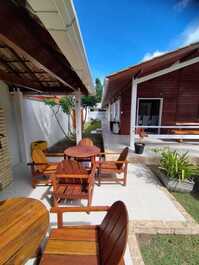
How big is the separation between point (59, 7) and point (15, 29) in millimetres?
618

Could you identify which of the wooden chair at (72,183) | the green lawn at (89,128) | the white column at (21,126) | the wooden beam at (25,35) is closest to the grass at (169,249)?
the wooden chair at (72,183)

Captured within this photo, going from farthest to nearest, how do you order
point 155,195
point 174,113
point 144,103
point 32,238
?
point 144,103
point 174,113
point 155,195
point 32,238

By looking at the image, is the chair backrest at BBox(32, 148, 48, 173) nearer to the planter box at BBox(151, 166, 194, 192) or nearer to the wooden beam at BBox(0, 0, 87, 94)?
the wooden beam at BBox(0, 0, 87, 94)

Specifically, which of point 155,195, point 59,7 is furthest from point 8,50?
point 155,195

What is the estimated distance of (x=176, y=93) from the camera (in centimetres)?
754

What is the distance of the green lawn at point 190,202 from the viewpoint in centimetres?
264

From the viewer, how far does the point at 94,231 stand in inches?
66.8

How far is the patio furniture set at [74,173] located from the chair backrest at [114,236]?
1.11 m

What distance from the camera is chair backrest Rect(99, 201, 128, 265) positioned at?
3.54 feet

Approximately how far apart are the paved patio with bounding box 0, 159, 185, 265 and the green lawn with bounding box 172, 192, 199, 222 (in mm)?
228

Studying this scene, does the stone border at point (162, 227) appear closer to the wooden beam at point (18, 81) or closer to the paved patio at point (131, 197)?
the paved patio at point (131, 197)

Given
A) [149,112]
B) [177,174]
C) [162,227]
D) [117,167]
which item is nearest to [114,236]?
[162,227]

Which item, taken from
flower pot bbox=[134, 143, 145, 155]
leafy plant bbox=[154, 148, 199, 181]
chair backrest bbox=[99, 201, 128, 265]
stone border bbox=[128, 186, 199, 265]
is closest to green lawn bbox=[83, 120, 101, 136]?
flower pot bbox=[134, 143, 145, 155]

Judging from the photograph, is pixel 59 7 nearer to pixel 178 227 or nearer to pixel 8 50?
pixel 8 50
